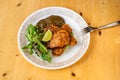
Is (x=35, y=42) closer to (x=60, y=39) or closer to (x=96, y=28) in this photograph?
(x=60, y=39)

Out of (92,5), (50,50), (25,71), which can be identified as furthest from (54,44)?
(92,5)

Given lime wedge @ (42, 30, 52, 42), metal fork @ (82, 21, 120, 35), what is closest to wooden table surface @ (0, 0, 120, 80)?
metal fork @ (82, 21, 120, 35)

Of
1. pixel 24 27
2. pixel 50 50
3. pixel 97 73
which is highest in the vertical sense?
pixel 24 27

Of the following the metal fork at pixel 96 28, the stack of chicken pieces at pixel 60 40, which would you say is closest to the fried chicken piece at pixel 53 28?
the stack of chicken pieces at pixel 60 40

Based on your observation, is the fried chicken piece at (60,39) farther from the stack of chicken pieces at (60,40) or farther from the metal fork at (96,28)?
the metal fork at (96,28)

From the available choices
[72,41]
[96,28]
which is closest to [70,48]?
[72,41]

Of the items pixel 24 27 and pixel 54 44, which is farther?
pixel 24 27

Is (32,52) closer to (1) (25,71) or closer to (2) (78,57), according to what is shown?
(1) (25,71)

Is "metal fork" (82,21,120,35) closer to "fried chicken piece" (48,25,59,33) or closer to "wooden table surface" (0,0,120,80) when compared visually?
"wooden table surface" (0,0,120,80)
